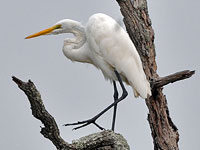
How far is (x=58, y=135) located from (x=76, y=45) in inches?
92.6

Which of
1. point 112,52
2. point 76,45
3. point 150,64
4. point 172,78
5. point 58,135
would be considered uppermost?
point 76,45

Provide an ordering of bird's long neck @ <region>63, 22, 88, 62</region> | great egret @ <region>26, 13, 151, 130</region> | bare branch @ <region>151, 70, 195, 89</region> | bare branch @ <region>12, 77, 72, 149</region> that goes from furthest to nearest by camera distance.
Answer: bird's long neck @ <region>63, 22, 88, 62</region>
great egret @ <region>26, 13, 151, 130</region>
bare branch @ <region>151, 70, 195, 89</region>
bare branch @ <region>12, 77, 72, 149</region>

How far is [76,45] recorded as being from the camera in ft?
24.7

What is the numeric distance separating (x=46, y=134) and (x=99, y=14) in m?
2.51

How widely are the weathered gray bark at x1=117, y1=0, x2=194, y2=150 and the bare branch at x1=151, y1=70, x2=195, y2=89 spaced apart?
1.04 ft

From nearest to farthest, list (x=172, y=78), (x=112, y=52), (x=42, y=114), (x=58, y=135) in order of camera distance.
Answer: (x=42, y=114), (x=58, y=135), (x=172, y=78), (x=112, y=52)

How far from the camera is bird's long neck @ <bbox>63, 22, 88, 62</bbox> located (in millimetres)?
7500

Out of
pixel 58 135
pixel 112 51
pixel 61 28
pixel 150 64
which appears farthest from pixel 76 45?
pixel 58 135

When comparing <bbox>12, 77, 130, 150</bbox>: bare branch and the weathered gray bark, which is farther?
the weathered gray bark

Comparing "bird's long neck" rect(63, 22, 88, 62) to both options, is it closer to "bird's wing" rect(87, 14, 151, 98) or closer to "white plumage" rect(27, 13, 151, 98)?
"white plumage" rect(27, 13, 151, 98)

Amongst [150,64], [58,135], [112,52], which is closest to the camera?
[58,135]

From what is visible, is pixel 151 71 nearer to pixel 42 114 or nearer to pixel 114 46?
pixel 114 46

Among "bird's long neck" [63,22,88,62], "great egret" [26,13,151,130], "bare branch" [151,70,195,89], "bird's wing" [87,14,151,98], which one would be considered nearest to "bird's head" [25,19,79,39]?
"bird's long neck" [63,22,88,62]

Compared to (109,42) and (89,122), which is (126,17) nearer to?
(109,42)
